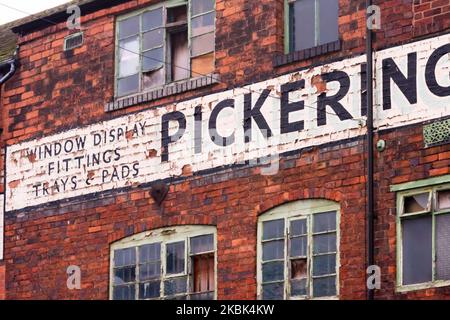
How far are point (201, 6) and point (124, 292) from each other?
481 centimetres

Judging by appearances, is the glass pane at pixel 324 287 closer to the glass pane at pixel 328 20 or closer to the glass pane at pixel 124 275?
the glass pane at pixel 328 20

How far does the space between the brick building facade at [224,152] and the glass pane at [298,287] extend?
0.01 metres

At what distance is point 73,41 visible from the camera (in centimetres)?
2706

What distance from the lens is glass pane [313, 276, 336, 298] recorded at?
22469mm

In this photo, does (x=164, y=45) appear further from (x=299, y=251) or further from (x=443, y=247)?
(x=443, y=247)

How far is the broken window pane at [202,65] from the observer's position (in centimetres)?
2500

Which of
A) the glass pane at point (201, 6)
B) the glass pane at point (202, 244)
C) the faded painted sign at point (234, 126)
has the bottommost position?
the glass pane at point (202, 244)

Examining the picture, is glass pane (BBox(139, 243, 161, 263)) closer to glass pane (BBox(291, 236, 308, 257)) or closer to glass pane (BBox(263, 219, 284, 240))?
glass pane (BBox(263, 219, 284, 240))

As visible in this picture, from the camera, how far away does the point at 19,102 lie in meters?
27.5

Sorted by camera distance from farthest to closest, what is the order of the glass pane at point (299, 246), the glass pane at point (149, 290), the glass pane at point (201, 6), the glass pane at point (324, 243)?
the glass pane at point (201, 6) → the glass pane at point (149, 290) → the glass pane at point (299, 246) → the glass pane at point (324, 243)

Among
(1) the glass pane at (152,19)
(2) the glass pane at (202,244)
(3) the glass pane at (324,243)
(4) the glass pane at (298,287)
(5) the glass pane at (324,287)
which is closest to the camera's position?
(5) the glass pane at (324,287)

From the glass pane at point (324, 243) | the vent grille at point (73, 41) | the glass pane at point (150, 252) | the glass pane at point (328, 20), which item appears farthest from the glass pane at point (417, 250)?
the vent grille at point (73, 41)

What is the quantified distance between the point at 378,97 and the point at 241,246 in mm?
3203
